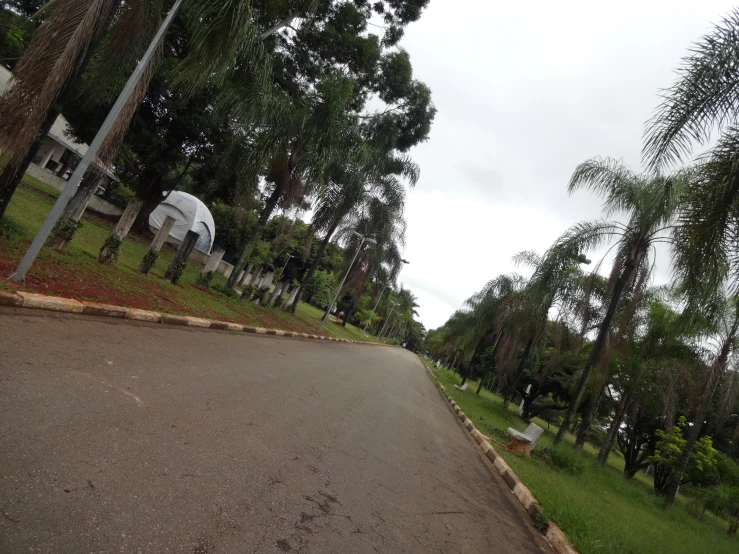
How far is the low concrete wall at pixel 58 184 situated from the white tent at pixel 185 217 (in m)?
4.60

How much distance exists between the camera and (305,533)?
282cm

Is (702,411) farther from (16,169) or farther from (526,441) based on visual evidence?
(16,169)

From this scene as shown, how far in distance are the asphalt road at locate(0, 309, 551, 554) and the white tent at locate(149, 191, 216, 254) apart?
26729 mm

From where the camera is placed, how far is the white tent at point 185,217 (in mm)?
31623

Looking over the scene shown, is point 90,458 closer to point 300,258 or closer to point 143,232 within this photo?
point 143,232

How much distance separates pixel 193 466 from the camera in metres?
3.16

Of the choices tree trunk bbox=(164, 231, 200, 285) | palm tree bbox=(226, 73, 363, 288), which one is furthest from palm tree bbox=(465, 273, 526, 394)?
tree trunk bbox=(164, 231, 200, 285)

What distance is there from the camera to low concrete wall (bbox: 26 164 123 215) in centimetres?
2272

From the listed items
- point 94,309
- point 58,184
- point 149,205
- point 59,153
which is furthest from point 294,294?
point 94,309

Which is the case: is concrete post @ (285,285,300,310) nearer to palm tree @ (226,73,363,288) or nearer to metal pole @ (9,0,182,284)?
palm tree @ (226,73,363,288)

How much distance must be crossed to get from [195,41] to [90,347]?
544 cm

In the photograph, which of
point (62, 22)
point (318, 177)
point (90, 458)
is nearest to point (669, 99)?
point (90, 458)

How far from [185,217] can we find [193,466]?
104ft

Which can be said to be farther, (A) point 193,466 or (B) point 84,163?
(B) point 84,163
